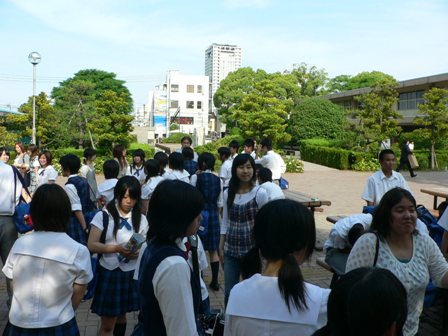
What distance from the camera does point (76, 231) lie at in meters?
5.10

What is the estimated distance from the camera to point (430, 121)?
24.3 meters

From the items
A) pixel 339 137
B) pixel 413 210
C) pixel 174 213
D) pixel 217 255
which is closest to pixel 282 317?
pixel 174 213

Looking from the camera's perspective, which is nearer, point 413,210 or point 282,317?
point 282,317

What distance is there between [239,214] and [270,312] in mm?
2552

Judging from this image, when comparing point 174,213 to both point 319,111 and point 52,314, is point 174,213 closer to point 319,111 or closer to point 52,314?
point 52,314

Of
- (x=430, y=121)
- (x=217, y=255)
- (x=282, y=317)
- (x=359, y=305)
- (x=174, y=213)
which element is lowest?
(x=217, y=255)

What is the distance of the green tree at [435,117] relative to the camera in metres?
23.8

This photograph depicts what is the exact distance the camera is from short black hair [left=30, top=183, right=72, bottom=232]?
2490 mm

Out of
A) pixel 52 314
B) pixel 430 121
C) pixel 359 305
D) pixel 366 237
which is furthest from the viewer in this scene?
pixel 430 121

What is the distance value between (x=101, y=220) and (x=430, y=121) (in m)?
24.1

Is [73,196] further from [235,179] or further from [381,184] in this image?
[381,184]

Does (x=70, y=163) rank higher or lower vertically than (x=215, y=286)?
higher

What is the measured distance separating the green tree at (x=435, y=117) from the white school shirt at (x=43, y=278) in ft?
80.2

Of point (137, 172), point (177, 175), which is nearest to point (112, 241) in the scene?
point (177, 175)
